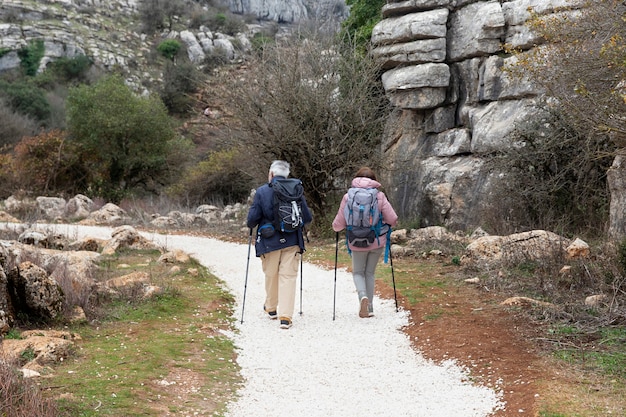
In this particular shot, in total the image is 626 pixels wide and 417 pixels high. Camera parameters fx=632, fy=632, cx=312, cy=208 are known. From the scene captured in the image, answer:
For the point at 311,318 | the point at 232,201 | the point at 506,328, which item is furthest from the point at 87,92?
the point at 506,328

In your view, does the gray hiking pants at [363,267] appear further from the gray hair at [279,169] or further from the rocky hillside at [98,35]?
the rocky hillside at [98,35]

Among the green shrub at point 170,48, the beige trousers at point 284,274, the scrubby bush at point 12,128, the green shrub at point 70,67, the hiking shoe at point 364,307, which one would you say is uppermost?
the green shrub at point 170,48

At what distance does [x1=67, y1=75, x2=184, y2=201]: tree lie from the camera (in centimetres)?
2917

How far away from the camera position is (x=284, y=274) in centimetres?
830

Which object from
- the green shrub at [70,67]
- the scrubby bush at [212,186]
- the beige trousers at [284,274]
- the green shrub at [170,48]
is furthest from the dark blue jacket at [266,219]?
the green shrub at [170,48]

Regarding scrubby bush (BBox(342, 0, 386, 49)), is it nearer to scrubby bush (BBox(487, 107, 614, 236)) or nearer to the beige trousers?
scrubby bush (BBox(487, 107, 614, 236))

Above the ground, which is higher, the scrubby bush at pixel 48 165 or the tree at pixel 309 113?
the tree at pixel 309 113

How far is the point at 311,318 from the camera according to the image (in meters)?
8.80

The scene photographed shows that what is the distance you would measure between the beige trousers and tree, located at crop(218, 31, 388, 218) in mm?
8252

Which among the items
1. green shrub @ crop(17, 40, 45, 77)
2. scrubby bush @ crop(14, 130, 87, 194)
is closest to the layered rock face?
scrubby bush @ crop(14, 130, 87, 194)

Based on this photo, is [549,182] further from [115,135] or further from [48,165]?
[48,165]

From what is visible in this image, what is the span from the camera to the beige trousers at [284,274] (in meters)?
8.24

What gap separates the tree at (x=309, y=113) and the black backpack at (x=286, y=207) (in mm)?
8210

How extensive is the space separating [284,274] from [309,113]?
8734mm
